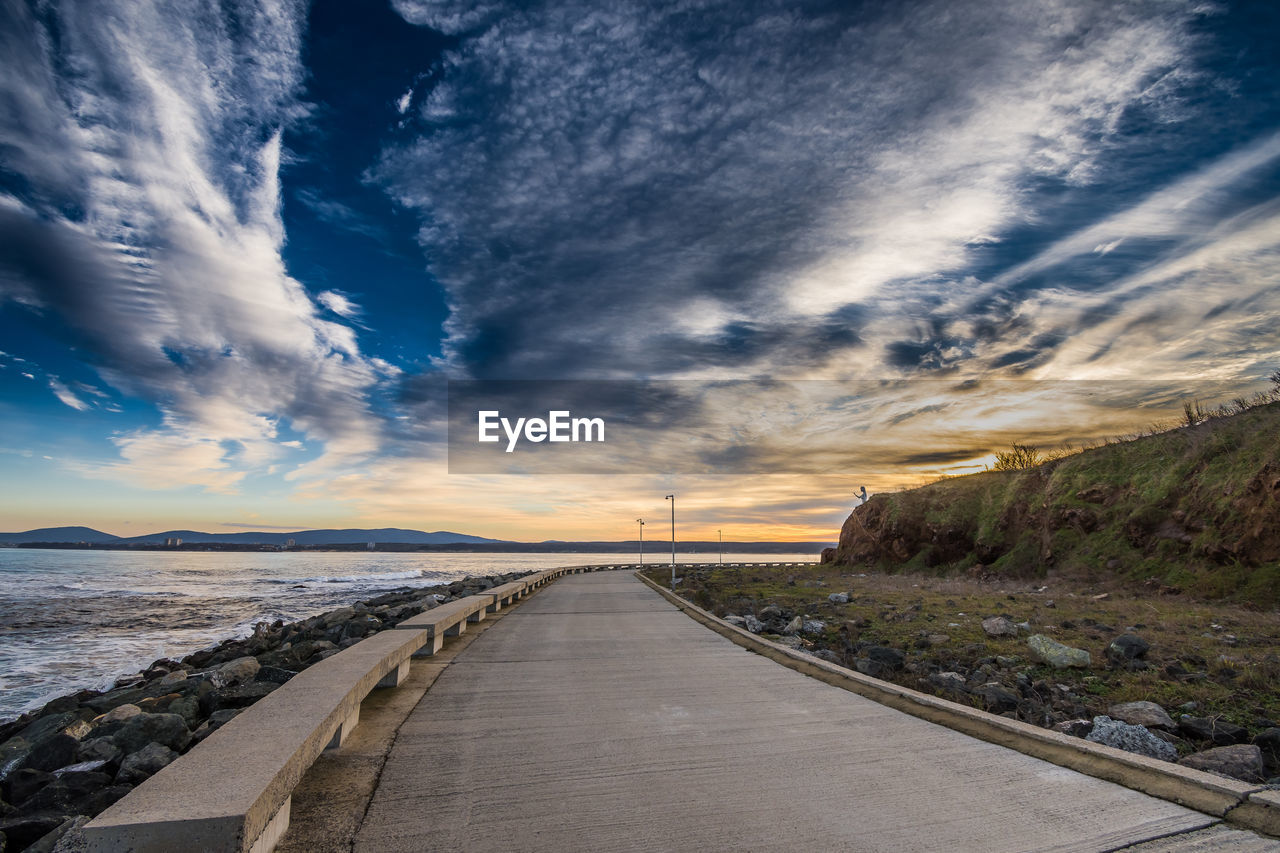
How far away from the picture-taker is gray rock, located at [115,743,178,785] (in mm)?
5414

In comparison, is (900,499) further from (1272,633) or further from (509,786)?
(509,786)

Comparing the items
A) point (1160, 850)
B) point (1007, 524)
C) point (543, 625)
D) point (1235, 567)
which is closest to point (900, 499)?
point (1007, 524)

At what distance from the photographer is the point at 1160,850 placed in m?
3.35

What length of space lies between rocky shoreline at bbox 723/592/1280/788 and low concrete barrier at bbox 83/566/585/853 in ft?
21.7

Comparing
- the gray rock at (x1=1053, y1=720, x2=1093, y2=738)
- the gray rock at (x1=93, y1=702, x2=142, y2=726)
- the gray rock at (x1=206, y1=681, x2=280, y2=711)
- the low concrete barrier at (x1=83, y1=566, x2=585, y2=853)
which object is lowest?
the gray rock at (x1=93, y1=702, x2=142, y2=726)

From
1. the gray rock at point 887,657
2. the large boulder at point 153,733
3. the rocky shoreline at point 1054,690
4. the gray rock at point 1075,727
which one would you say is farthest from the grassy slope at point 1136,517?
the large boulder at point 153,733

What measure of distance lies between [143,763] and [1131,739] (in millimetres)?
9024

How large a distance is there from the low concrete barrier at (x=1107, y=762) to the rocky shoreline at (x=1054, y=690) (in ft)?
3.28

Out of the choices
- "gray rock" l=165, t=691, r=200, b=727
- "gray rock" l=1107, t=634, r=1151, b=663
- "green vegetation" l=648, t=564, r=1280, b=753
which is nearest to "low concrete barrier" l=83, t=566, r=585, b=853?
"gray rock" l=165, t=691, r=200, b=727

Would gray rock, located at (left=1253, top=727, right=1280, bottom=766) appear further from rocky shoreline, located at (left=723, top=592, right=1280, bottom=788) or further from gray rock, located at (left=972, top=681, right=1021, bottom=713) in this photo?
gray rock, located at (left=972, top=681, right=1021, bottom=713)

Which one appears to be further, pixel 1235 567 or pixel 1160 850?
pixel 1235 567

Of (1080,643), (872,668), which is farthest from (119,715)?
(1080,643)

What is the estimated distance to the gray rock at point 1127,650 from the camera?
10141mm

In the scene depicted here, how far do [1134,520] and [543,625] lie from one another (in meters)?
22.8
